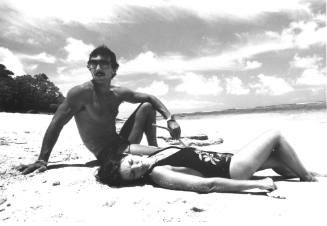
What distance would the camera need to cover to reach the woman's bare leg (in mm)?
3455

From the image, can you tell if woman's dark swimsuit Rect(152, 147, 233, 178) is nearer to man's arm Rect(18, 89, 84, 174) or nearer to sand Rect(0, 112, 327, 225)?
sand Rect(0, 112, 327, 225)

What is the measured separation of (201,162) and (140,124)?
4.30 ft

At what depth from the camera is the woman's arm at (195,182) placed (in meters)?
3.22

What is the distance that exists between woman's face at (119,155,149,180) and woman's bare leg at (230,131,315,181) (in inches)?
32.4

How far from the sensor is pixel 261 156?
349 cm

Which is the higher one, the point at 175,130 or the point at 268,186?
the point at 175,130

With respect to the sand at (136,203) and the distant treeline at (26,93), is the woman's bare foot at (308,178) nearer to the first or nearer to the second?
the sand at (136,203)

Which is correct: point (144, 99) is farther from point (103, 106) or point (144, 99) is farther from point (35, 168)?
point (35, 168)

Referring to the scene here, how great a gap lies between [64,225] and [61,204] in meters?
0.49

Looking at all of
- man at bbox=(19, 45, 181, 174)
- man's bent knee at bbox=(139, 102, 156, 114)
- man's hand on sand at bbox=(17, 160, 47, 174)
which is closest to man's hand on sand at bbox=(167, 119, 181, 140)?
man at bbox=(19, 45, 181, 174)

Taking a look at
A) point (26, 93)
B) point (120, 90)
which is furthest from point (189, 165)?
point (26, 93)

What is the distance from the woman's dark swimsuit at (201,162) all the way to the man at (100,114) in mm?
723

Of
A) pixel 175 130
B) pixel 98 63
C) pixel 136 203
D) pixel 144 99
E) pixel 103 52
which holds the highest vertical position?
pixel 103 52

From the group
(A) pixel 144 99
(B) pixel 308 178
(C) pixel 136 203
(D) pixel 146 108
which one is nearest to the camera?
(C) pixel 136 203
